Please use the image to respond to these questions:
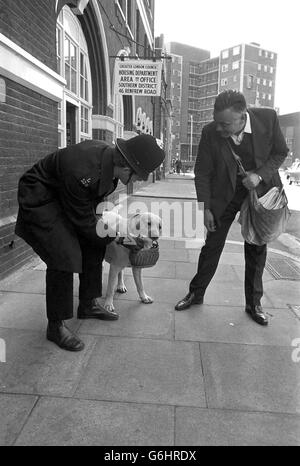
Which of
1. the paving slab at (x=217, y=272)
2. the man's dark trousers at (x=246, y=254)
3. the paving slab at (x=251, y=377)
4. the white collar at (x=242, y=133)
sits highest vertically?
the white collar at (x=242, y=133)

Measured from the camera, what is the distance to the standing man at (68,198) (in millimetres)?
2955

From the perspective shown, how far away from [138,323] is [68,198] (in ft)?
4.49

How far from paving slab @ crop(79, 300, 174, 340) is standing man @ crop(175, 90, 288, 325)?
2.18ft

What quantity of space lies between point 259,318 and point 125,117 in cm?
1434

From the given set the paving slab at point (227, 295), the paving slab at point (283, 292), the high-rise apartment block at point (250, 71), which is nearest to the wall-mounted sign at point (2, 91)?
the paving slab at point (227, 295)

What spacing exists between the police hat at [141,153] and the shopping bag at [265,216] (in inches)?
45.3

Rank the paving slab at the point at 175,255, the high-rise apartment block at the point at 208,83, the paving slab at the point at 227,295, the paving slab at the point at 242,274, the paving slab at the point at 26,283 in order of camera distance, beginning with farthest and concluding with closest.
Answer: the high-rise apartment block at the point at 208,83
the paving slab at the point at 175,255
the paving slab at the point at 242,274
the paving slab at the point at 26,283
the paving slab at the point at 227,295

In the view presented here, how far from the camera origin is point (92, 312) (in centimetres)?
381

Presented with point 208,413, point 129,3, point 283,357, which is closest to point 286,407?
point 208,413

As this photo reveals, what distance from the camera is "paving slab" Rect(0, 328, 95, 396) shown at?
2684mm

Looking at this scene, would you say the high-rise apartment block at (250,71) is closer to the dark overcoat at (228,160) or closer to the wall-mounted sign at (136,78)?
the wall-mounted sign at (136,78)

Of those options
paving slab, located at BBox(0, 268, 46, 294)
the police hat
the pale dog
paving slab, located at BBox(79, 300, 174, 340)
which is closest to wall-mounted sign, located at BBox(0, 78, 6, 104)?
the pale dog

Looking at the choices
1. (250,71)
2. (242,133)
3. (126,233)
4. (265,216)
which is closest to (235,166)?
(242,133)
